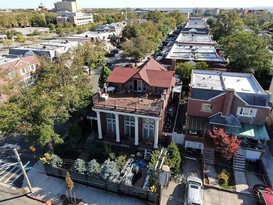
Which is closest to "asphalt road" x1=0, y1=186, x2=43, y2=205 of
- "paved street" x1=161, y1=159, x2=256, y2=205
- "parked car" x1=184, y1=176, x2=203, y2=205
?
"paved street" x1=161, y1=159, x2=256, y2=205

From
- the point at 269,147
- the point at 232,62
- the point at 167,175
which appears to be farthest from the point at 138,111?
the point at 232,62

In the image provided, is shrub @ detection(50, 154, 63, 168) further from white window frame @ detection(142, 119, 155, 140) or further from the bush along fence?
white window frame @ detection(142, 119, 155, 140)

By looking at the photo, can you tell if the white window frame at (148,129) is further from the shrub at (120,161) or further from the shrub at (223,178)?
the shrub at (223,178)

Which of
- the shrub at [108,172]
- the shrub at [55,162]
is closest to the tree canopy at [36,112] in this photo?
the shrub at [55,162]

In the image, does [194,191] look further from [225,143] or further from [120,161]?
[120,161]

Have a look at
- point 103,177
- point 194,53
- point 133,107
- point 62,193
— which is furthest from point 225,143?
point 194,53

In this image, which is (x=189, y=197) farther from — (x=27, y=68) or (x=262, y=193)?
(x=27, y=68)
